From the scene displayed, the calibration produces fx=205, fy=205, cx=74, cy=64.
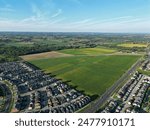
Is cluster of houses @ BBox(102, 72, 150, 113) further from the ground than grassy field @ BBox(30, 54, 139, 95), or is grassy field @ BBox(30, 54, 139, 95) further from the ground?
grassy field @ BBox(30, 54, 139, 95)

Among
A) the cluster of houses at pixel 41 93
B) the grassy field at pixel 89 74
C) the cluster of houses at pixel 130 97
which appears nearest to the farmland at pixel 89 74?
the grassy field at pixel 89 74

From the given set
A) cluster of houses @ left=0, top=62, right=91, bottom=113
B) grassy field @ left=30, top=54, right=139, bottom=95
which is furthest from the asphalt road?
cluster of houses @ left=0, top=62, right=91, bottom=113

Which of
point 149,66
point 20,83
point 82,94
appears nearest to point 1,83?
point 20,83

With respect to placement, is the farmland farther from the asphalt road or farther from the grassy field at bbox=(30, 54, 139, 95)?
the asphalt road

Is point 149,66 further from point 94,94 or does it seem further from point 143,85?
point 94,94

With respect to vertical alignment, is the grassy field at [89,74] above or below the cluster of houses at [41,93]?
above

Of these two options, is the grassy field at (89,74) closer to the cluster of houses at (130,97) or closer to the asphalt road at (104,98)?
the asphalt road at (104,98)
